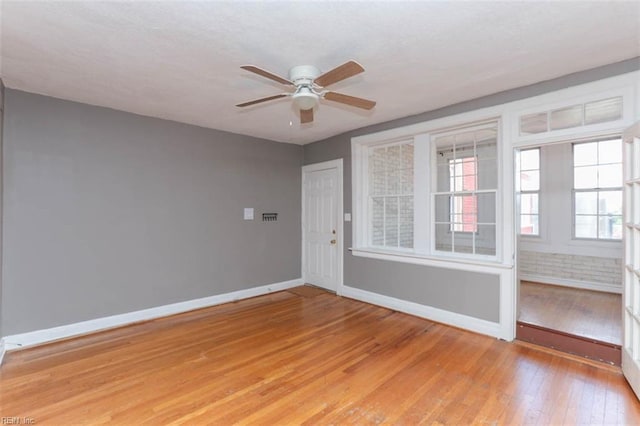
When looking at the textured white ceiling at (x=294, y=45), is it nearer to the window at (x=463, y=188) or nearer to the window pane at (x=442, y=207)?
the window at (x=463, y=188)

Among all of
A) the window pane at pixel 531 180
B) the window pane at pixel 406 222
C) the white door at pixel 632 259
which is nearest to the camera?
the white door at pixel 632 259

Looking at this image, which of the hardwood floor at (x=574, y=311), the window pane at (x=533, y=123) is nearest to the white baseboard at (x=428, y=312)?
the hardwood floor at (x=574, y=311)

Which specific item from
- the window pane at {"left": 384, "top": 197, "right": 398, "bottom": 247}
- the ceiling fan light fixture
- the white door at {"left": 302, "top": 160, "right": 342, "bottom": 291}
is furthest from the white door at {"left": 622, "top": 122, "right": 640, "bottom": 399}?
the white door at {"left": 302, "top": 160, "right": 342, "bottom": 291}

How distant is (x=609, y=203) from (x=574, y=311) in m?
2.13

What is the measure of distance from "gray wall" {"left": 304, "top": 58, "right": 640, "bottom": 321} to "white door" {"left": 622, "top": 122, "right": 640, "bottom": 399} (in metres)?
0.74

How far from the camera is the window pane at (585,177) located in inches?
Result: 189

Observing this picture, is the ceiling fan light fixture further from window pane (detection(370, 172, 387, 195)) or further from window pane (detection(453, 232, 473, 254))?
window pane (detection(453, 232, 473, 254))

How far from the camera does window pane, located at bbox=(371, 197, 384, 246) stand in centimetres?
473

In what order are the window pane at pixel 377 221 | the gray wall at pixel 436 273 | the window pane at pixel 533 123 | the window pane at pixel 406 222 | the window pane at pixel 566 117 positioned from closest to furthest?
the window pane at pixel 566 117 < the gray wall at pixel 436 273 < the window pane at pixel 533 123 < the window pane at pixel 406 222 < the window pane at pixel 377 221

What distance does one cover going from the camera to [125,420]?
2035mm

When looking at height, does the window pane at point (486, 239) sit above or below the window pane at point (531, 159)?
below

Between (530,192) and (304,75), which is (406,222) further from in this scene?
(304,75)

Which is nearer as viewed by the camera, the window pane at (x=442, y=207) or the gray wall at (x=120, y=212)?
the gray wall at (x=120, y=212)

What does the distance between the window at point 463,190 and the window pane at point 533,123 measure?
0.34 metres
